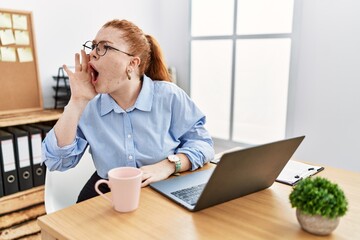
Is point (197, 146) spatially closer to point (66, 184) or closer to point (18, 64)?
point (66, 184)

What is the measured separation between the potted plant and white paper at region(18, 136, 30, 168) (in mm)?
1613

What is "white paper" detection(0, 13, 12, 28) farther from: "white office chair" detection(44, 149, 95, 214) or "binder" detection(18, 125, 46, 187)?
"white office chair" detection(44, 149, 95, 214)

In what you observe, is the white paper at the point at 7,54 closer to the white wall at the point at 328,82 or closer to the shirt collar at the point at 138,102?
the shirt collar at the point at 138,102

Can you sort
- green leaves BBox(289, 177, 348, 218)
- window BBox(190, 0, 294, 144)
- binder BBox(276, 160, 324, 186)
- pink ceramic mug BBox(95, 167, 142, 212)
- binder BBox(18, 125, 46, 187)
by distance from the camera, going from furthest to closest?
window BBox(190, 0, 294, 144) → binder BBox(18, 125, 46, 187) → binder BBox(276, 160, 324, 186) → pink ceramic mug BBox(95, 167, 142, 212) → green leaves BBox(289, 177, 348, 218)

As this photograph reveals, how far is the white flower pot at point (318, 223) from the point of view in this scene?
0.68m

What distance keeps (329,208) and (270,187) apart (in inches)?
12.3

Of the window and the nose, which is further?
the window

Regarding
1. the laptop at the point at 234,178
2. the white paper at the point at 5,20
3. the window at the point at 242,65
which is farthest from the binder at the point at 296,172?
the white paper at the point at 5,20

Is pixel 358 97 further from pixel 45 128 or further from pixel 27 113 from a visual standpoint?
pixel 27 113

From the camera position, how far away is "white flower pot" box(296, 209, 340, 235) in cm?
68

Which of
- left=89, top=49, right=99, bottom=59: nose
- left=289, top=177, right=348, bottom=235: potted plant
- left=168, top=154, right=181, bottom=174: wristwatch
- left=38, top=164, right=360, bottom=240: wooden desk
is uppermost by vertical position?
left=89, top=49, right=99, bottom=59: nose

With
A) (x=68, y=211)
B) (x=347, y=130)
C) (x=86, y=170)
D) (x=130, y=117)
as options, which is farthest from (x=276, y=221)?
(x=347, y=130)

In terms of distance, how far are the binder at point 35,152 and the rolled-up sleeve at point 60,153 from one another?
86 cm

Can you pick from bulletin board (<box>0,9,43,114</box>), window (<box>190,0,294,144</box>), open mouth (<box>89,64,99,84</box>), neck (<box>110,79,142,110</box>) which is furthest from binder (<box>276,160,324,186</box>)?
bulletin board (<box>0,9,43,114</box>)
